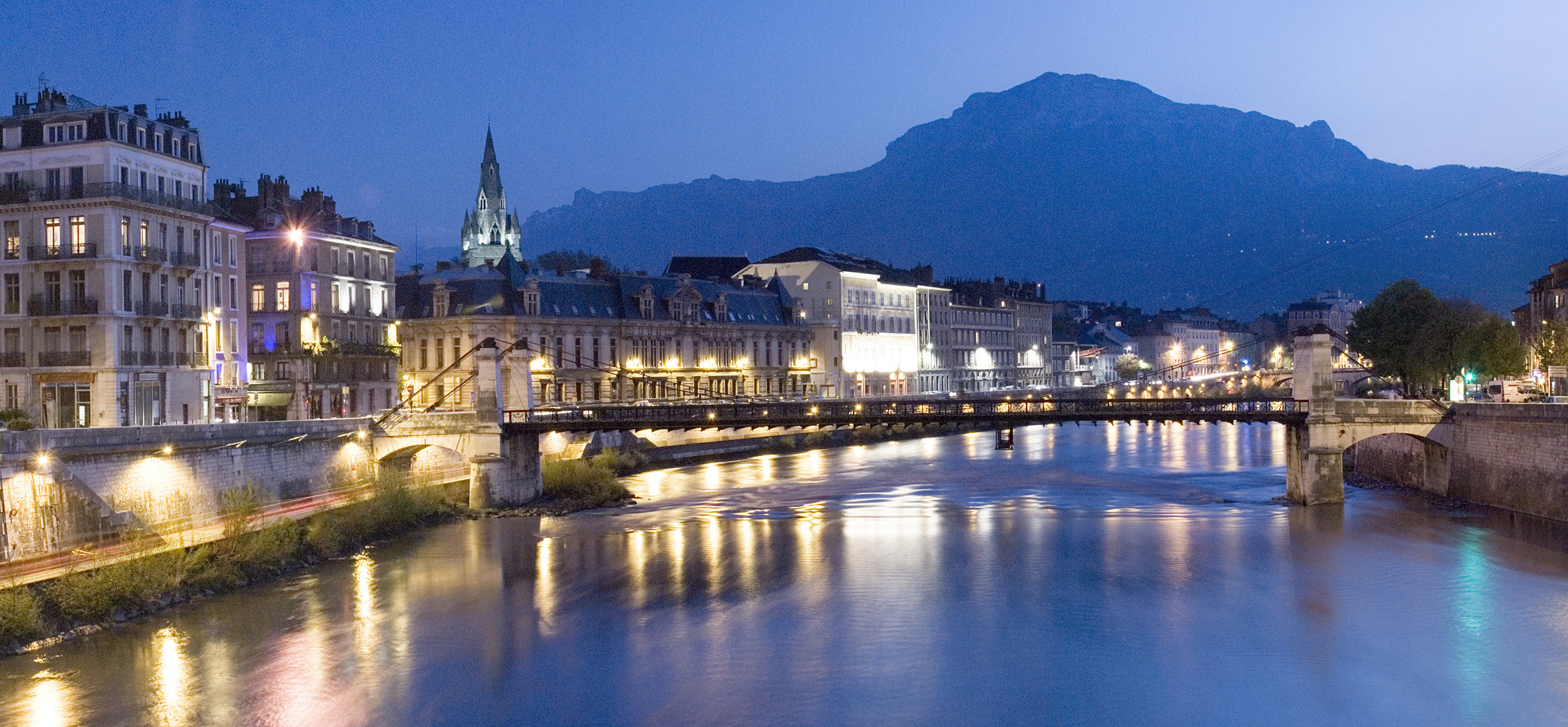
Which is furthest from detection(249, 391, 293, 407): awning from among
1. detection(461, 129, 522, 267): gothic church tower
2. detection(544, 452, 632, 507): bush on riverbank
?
detection(461, 129, 522, 267): gothic church tower

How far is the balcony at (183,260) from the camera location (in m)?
44.4

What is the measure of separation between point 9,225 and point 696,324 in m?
43.5

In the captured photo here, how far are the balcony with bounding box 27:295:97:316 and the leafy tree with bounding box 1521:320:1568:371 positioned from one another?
5620 centimetres

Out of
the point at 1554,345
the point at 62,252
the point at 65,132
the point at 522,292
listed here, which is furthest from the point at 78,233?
the point at 1554,345

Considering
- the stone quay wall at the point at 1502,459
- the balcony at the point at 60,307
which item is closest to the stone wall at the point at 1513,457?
the stone quay wall at the point at 1502,459

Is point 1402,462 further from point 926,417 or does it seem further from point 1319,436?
point 926,417

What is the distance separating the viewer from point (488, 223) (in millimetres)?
159375

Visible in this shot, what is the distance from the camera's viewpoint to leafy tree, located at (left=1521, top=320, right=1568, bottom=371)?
179ft

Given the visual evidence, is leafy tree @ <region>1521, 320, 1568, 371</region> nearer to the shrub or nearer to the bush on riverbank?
the bush on riverbank

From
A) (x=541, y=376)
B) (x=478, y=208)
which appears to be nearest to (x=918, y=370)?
(x=541, y=376)

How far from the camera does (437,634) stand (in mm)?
29391

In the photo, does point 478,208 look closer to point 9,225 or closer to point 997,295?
point 997,295

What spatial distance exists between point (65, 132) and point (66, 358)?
24.8 feet

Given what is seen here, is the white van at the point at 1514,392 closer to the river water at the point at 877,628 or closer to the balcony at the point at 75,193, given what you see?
the river water at the point at 877,628
